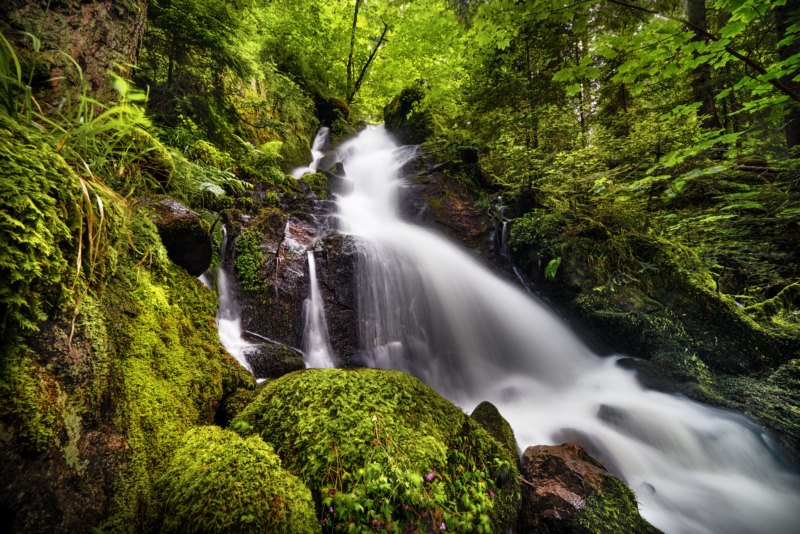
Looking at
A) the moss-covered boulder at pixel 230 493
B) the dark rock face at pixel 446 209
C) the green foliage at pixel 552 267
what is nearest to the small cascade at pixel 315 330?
the moss-covered boulder at pixel 230 493

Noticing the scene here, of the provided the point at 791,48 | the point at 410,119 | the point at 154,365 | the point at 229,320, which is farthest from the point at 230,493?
the point at 410,119

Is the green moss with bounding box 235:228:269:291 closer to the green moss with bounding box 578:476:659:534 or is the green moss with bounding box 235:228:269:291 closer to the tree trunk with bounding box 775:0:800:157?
the green moss with bounding box 578:476:659:534

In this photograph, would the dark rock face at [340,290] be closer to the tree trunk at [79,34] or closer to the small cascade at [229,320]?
the small cascade at [229,320]

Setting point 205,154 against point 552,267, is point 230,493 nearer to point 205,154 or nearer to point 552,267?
point 205,154

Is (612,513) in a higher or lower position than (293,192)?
lower

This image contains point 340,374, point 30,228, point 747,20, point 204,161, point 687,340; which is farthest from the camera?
point 687,340

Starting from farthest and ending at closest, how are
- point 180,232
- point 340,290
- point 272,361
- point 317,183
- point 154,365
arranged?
point 317,183
point 340,290
point 272,361
point 180,232
point 154,365

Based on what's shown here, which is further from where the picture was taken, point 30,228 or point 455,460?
point 455,460

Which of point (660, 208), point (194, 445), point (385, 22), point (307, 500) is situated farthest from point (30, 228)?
point (385, 22)

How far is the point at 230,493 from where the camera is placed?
1.33 m

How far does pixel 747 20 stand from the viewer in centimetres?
239

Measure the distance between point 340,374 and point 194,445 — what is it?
919 mm

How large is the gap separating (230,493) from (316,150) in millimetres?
12305

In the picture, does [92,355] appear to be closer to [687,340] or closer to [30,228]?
[30,228]
